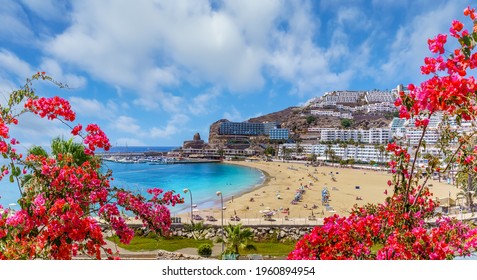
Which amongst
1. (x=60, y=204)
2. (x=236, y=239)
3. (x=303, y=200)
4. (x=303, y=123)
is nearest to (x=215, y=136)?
(x=303, y=123)

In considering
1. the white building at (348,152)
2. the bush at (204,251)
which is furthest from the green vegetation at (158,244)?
the white building at (348,152)

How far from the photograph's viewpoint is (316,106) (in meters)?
183

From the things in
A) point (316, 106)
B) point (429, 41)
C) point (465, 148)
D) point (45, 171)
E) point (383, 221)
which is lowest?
point (383, 221)

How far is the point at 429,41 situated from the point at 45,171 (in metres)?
3.96

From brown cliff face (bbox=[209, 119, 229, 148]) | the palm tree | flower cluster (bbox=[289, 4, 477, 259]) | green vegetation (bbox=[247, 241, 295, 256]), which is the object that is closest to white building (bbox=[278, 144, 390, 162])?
brown cliff face (bbox=[209, 119, 229, 148])

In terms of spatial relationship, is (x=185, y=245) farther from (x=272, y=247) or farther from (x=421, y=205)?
(x=421, y=205)

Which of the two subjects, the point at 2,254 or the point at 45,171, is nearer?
the point at 2,254

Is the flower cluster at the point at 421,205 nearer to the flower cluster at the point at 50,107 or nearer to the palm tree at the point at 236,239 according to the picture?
the flower cluster at the point at 50,107

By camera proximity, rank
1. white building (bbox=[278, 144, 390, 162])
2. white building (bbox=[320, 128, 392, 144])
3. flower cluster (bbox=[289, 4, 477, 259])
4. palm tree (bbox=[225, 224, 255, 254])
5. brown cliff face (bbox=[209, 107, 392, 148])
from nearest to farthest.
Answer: flower cluster (bbox=[289, 4, 477, 259]) < palm tree (bbox=[225, 224, 255, 254]) < white building (bbox=[278, 144, 390, 162]) < white building (bbox=[320, 128, 392, 144]) < brown cliff face (bbox=[209, 107, 392, 148])

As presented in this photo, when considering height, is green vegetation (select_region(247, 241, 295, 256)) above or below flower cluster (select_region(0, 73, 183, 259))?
below

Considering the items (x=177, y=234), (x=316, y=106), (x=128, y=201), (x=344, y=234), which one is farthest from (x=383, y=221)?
(x=316, y=106)

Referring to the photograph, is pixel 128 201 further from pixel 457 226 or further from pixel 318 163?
pixel 318 163

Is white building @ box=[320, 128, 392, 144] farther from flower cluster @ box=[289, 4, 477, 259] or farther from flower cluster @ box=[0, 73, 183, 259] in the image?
flower cluster @ box=[0, 73, 183, 259]

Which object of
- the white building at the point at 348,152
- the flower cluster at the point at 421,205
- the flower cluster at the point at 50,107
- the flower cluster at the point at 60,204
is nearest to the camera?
the flower cluster at the point at 421,205
